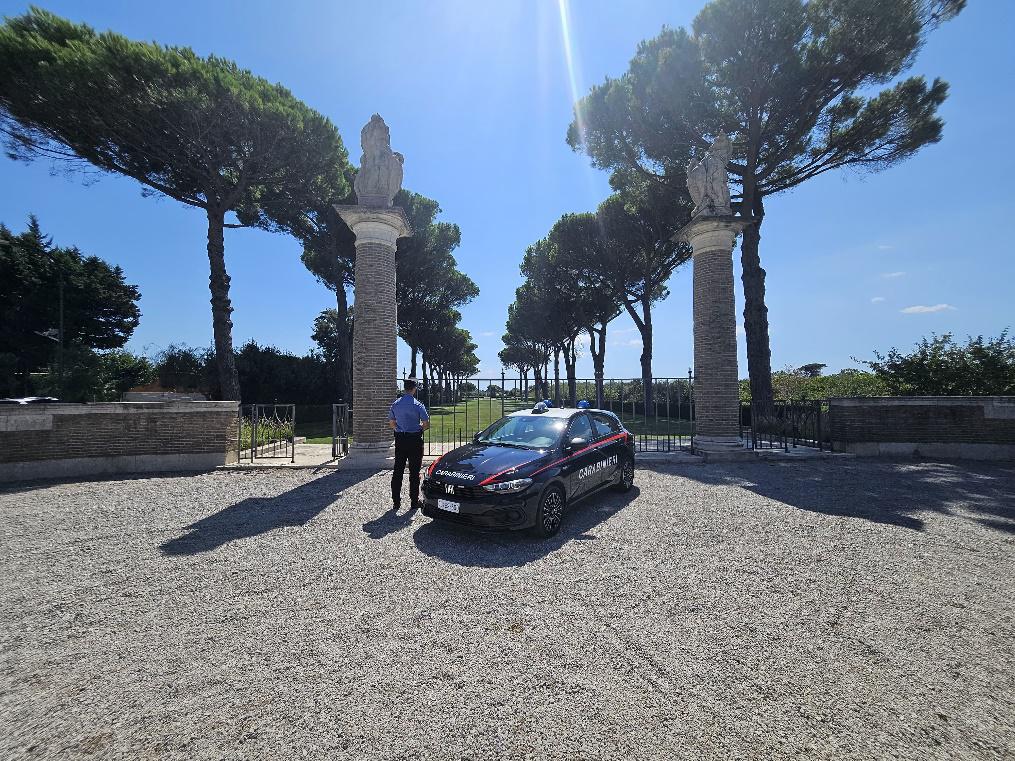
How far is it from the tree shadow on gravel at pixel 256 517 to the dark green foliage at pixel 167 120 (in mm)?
9451

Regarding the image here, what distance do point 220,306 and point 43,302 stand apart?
2853cm

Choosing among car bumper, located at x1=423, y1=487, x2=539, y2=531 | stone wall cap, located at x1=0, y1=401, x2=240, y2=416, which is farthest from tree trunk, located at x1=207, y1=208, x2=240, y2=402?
car bumper, located at x1=423, y1=487, x2=539, y2=531

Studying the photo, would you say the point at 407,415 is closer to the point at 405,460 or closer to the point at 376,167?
the point at 405,460

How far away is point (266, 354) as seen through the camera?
860 inches

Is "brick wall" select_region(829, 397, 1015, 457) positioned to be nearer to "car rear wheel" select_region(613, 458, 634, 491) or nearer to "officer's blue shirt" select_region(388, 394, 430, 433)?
"car rear wheel" select_region(613, 458, 634, 491)

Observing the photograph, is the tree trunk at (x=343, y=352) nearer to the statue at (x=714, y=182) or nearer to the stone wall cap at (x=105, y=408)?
the stone wall cap at (x=105, y=408)

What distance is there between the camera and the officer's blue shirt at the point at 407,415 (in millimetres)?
5941

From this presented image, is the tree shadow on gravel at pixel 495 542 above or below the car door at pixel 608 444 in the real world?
below

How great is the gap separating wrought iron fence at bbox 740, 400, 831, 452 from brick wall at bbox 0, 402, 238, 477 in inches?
513

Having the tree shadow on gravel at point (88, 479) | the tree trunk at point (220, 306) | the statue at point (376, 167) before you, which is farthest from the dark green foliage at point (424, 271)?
the tree shadow on gravel at point (88, 479)

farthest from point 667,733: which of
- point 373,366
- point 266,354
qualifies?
point 266,354

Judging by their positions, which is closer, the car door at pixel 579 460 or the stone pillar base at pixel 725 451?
the car door at pixel 579 460

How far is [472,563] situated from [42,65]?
18290 mm

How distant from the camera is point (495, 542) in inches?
181
